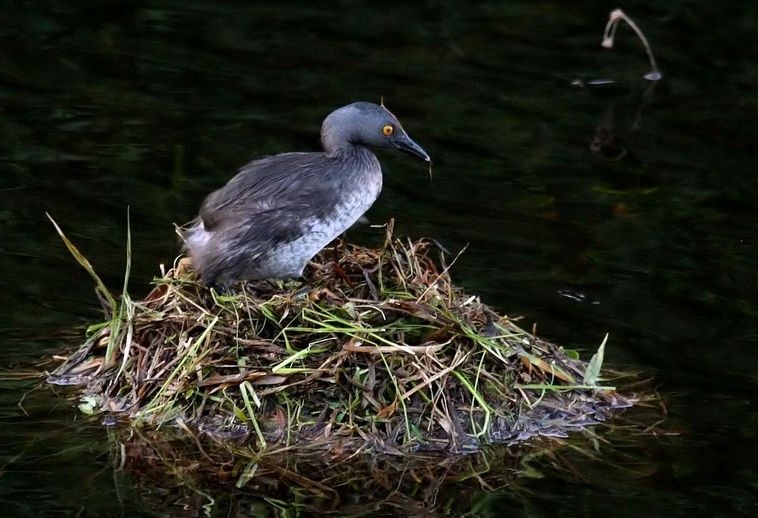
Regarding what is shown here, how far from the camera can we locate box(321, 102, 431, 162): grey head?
27.0 ft

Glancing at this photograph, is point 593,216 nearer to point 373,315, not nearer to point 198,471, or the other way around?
point 373,315

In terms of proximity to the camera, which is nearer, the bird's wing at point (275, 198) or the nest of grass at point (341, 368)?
the nest of grass at point (341, 368)

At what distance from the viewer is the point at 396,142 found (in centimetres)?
832

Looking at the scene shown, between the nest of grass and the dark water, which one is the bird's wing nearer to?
the nest of grass

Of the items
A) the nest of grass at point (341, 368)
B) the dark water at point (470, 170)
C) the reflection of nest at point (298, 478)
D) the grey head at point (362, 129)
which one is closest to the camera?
the reflection of nest at point (298, 478)

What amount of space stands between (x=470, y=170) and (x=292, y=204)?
3.23m

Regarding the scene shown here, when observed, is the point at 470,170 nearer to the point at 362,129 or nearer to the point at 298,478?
the point at 362,129

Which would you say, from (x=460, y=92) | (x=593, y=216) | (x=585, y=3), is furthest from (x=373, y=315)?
(x=585, y=3)

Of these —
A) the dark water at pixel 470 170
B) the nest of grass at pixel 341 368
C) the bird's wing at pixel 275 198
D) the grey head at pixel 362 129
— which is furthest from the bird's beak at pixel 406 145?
the dark water at pixel 470 170

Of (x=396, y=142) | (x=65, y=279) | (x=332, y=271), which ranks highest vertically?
(x=396, y=142)

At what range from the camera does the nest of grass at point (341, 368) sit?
7.11m

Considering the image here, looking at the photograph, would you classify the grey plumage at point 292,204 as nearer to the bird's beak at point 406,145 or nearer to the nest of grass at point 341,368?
the bird's beak at point 406,145

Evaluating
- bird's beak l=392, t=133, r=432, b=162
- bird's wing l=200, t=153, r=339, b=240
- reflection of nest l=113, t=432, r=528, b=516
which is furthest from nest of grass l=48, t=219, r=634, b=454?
bird's beak l=392, t=133, r=432, b=162

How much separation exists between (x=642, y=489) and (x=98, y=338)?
109 inches
